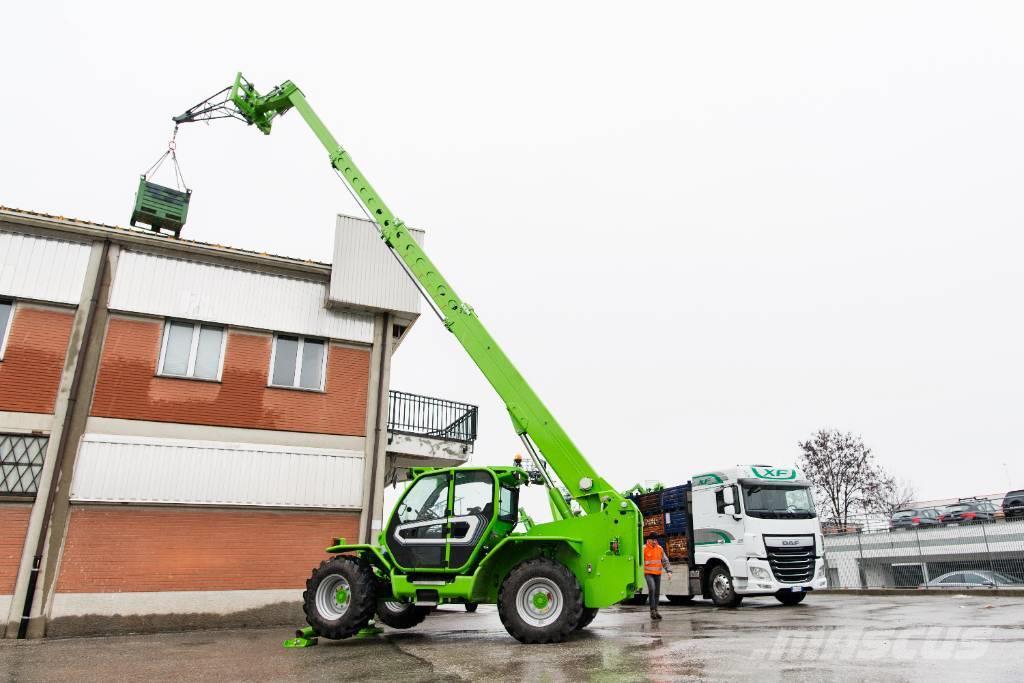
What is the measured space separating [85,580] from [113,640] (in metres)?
1.70

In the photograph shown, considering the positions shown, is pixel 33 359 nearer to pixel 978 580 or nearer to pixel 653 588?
pixel 653 588

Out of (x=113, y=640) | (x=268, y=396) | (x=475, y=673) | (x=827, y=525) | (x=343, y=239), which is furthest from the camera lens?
(x=827, y=525)

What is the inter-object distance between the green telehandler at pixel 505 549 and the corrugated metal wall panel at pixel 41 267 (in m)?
7.97

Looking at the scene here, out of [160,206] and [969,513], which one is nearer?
[160,206]

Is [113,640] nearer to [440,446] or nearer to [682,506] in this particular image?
[440,446]

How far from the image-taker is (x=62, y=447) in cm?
1230

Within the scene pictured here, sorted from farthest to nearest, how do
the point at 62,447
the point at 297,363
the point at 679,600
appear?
the point at 679,600 → the point at 297,363 → the point at 62,447

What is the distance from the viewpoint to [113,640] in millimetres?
10875

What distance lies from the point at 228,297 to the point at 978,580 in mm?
23420

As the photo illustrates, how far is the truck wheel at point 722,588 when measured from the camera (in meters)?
15.0

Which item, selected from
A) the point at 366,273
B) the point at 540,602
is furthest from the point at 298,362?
the point at 540,602

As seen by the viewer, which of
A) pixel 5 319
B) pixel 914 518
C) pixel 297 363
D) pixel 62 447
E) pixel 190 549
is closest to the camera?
pixel 62 447

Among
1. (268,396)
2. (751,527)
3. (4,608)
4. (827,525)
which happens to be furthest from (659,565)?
(827,525)

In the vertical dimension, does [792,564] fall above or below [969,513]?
below
